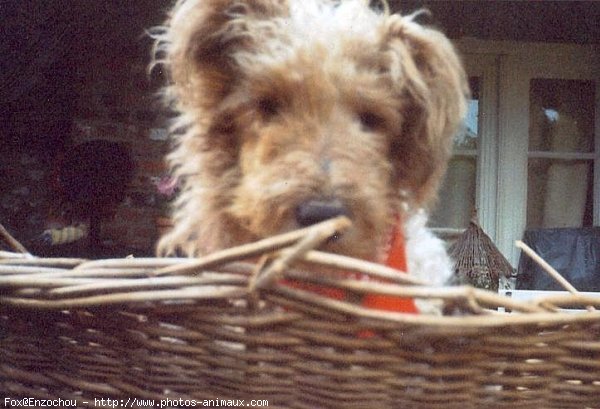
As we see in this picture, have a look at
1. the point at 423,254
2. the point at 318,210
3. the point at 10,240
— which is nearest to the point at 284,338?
the point at 318,210

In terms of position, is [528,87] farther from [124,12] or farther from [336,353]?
[336,353]

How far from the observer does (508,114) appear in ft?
17.0

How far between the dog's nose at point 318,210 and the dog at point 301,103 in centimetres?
15

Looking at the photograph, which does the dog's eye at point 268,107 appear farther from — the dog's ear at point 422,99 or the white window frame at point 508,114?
the white window frame at point 508,114

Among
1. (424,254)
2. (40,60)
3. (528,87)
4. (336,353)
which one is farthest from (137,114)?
(336,353)

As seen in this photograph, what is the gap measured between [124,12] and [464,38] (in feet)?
7.50

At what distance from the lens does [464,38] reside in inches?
202

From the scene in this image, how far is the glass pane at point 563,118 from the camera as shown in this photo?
5.31 m

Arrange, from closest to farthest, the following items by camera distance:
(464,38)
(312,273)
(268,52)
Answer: (312,273)
(268,52)
(464,38)

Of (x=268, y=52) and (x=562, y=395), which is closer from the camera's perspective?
(x=562, y=395)

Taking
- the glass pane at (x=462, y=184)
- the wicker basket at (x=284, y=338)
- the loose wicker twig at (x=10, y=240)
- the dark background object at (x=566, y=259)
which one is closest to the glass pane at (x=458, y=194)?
the glass pane at (x=462, y=184)

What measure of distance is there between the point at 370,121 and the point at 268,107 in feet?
0.77

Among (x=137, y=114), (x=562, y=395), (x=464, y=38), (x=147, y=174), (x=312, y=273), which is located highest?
(x=464, y=38)

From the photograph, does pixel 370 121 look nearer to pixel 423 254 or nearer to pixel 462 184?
pixel 423 254
